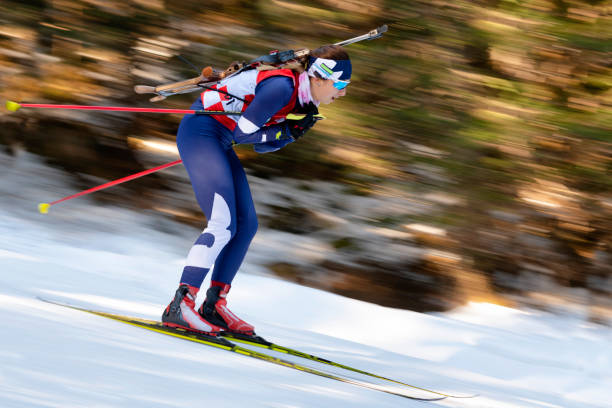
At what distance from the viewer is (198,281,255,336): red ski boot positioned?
3.54 meters

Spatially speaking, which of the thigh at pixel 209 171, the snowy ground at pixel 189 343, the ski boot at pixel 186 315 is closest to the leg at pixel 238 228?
the thigh at pixel 209 171

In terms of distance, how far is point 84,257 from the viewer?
16.1 ft

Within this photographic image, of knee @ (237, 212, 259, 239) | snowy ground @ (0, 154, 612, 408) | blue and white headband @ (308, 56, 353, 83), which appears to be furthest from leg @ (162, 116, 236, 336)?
blue and white headband @ (308, 56, 353, 83)

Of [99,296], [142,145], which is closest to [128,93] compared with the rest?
[142,145]

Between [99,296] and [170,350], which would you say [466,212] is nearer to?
[99,296]

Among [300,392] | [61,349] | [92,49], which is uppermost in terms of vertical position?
[92,49]

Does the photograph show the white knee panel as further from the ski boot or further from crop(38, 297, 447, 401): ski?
crop(38, 297, 447, 401): ski

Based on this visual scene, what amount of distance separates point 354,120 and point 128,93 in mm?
2218

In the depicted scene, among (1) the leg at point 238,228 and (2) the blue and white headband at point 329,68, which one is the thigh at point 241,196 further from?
(2) the blue and white headband at point 329,68

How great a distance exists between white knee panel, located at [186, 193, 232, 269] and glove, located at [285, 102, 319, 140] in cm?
48

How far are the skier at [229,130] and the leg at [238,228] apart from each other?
66 mm

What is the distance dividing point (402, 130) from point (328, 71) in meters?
2.98

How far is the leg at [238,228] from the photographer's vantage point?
3459 mm

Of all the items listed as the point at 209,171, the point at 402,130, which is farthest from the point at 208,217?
the point at 402,130
